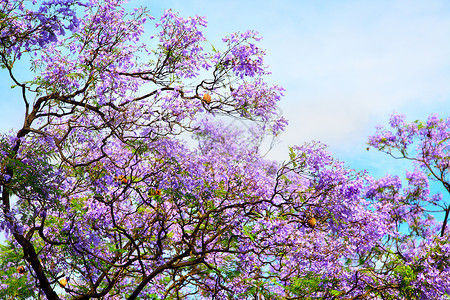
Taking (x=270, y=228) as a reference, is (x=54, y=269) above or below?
above

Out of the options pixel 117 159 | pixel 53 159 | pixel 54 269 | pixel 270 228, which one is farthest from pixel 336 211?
pixel 54 269

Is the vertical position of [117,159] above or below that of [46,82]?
below

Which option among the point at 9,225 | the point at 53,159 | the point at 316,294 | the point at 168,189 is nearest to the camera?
the point at 9,225

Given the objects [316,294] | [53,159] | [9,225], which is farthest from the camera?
[316,294]

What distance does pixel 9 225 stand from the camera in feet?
21.7

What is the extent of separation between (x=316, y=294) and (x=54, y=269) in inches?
200

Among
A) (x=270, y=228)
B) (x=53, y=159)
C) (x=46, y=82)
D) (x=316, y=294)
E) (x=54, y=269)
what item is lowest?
(x=316, y=294)

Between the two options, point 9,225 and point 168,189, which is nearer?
point 9,225

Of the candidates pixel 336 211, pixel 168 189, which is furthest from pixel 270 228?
pixel 168 189

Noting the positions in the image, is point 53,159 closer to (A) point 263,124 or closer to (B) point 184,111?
(B) point 184,111

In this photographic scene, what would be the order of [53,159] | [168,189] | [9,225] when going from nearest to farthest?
[9,225] → [53,159] → [168,189]

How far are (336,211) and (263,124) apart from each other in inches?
86.0

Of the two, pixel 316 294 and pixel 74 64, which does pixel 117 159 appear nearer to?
pixel 74 64

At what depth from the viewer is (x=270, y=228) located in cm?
825
